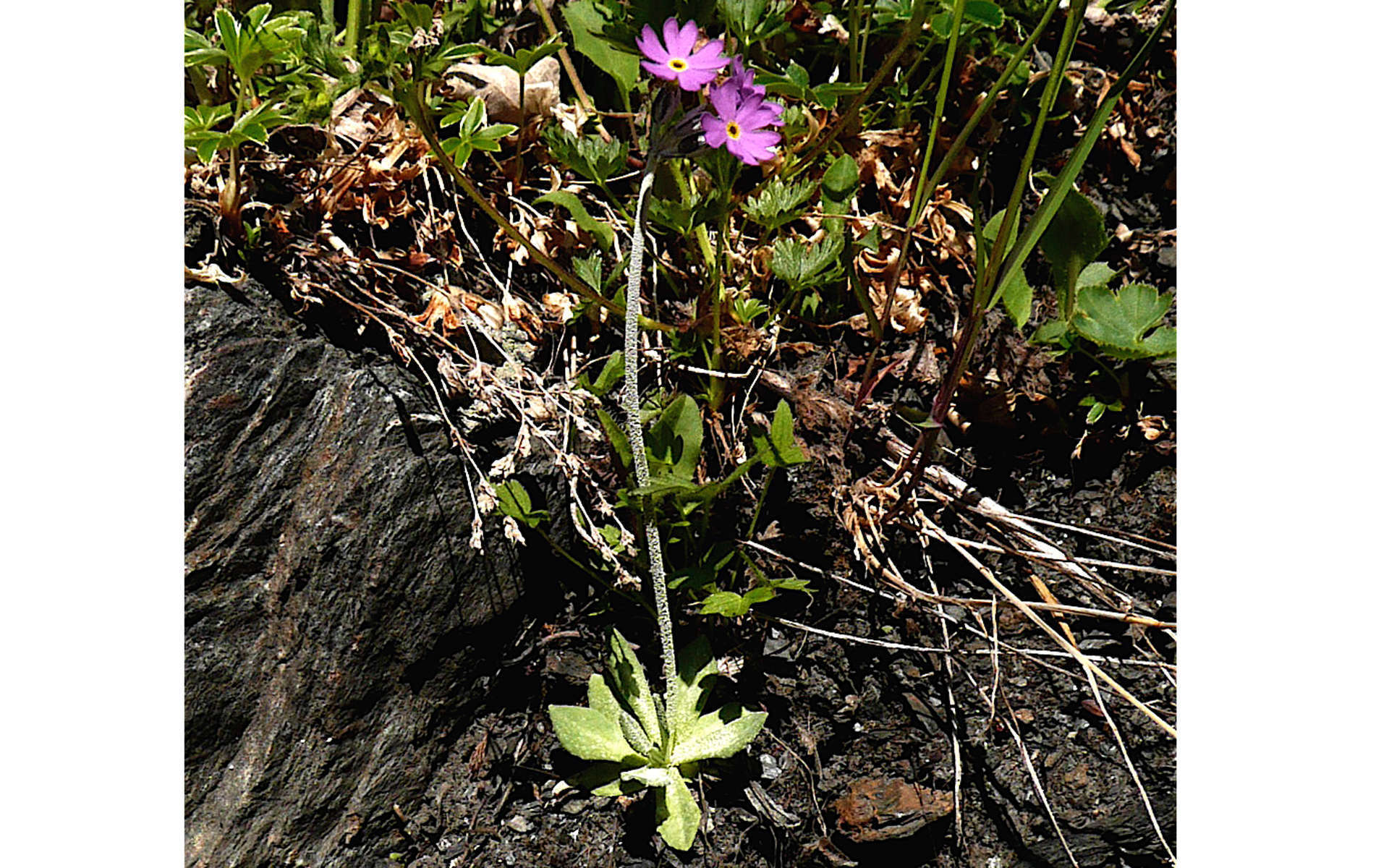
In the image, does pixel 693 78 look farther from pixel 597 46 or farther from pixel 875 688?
pixel 875 688

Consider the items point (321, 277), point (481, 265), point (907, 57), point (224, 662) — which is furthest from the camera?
point (907, 57)

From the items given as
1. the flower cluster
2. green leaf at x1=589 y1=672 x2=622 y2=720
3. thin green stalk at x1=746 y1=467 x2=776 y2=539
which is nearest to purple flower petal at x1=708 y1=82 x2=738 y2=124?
the flower cluster

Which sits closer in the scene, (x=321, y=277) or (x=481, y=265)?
(x=321, y=277)

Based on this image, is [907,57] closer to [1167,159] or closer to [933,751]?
[1167,159]

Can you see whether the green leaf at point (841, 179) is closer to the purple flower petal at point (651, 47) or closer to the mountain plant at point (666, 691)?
the mountain plant at point (666, 691)

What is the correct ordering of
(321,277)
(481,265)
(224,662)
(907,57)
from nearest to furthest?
1. (224,662)
2. (321,277)
3. (481,265)
4. (907,57)

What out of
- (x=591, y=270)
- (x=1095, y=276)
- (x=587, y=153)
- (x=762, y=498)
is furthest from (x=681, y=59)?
(x=1095, y=276)

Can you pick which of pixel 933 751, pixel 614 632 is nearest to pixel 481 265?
pixel 614 632
